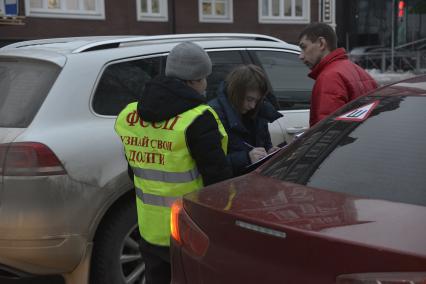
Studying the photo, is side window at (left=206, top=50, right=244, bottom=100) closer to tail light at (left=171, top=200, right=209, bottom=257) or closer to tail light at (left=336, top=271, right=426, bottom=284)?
tail light at (left=171, top=200, right=209, bottom=257)

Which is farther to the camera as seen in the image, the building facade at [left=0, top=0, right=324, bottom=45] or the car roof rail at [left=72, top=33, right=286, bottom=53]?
the building facade at [left=0, top=0, right=324, bottom=45]

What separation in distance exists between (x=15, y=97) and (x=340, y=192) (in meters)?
2.24

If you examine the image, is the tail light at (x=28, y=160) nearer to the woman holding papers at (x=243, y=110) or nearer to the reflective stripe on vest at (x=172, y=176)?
the reflective stripe on vest at (x=172, y=176)

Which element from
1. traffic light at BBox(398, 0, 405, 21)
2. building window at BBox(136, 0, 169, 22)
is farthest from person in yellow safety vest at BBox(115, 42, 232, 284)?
traffic light at BBox(398, 0, 405, 21)

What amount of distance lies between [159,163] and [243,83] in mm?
764

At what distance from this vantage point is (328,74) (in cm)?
368

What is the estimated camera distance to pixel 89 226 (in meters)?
3.51

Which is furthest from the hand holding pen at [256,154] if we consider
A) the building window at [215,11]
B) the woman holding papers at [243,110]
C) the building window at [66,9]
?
the building window at [215,11]

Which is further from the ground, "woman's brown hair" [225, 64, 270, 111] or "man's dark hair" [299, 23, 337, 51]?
"man's dark hair" [299, 23, 337, 51]

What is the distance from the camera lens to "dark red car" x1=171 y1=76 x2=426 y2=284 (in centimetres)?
175

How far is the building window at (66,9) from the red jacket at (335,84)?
55.1 ft

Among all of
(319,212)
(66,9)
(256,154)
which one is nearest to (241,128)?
(256,154)

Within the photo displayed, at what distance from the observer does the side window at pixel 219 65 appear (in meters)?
4.40

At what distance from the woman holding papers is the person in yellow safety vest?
15.7 inches
